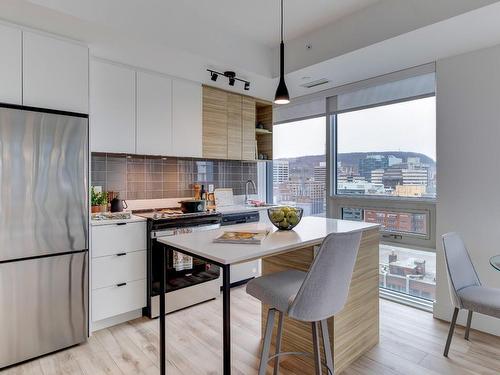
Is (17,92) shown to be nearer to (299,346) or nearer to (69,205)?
(69,205)

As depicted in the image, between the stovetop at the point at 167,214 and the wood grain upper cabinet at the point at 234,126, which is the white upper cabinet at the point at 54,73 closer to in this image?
the stovetop at the point at 167,214

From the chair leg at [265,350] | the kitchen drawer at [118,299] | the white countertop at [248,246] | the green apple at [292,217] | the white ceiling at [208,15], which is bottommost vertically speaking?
the kitchen drawer at [118,299]

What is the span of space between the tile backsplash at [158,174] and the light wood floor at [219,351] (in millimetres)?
1331

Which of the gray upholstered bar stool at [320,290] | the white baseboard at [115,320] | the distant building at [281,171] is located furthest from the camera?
the distant building at [281,171]

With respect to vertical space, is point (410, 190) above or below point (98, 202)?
above

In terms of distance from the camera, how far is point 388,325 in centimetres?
265

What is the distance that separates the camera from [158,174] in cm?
346

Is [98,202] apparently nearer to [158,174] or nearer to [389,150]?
[158,174]

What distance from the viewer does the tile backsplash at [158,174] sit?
10.1 feet

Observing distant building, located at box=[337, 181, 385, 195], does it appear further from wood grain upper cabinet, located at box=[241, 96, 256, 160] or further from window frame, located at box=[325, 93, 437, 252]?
wood grain upper cabinet, located at box=[241, 96, 256, 160]

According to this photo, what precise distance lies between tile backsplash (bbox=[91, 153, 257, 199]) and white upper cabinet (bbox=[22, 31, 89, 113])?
81 centimetres

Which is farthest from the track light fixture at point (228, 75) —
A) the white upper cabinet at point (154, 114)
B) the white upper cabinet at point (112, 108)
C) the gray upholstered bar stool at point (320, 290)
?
the gray upholstered bar stool at point (320, 290)

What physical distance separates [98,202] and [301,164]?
2605 millimetres

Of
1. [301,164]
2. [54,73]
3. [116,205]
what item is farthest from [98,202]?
[301,164]
